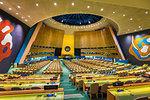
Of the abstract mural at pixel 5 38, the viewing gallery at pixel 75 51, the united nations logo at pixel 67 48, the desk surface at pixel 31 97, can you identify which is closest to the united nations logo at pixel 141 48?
the viewing gallery at pixel 75 51

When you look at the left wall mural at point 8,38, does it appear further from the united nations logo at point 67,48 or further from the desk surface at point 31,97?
the united nations logo at point 67,48

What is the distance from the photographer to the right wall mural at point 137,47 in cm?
1377

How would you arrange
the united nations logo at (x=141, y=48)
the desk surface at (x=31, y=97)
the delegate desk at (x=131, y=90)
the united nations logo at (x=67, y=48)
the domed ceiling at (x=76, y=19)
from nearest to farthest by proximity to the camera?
1. the desk surface at (x=31, y=97)
2. the delegate desk at (x=131, y=90)
3. the united nations logo at (x=141, y=48)
4. the domed ceiling at (x=76, y=19)
5. the united nations logo at (x=67, y=48)

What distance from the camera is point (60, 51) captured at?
29.5 meters

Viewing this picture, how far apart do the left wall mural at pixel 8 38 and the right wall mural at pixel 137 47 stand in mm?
22704

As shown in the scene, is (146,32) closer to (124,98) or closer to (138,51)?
(138,51)

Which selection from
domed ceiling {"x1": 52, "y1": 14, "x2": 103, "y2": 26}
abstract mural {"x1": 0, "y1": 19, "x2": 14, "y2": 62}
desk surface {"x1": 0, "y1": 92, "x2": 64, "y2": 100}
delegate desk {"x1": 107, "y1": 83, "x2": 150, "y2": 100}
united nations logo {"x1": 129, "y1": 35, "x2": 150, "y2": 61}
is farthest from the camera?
domed ceiling {"x1": 52, "y1": 14, "x2": 103, "y2": 26}

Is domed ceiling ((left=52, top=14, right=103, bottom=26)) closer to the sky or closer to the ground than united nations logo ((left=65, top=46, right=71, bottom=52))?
closer to the sky

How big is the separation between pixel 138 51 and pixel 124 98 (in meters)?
17.9

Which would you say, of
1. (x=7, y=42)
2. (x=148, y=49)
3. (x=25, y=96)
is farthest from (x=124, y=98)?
(x=148, y=49)

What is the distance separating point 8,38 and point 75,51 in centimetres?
2400

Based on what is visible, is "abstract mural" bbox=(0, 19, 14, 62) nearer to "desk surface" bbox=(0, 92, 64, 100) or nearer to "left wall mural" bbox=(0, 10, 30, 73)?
"left wall mural" bbox=(0, 10, 30, 73)

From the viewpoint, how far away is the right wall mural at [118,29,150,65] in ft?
45.2

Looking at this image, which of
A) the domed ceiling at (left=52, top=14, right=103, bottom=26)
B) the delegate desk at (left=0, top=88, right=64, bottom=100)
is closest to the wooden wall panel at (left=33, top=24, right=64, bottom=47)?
the domed ceiling at (left=52, top=14, right=103, bottom=26)
